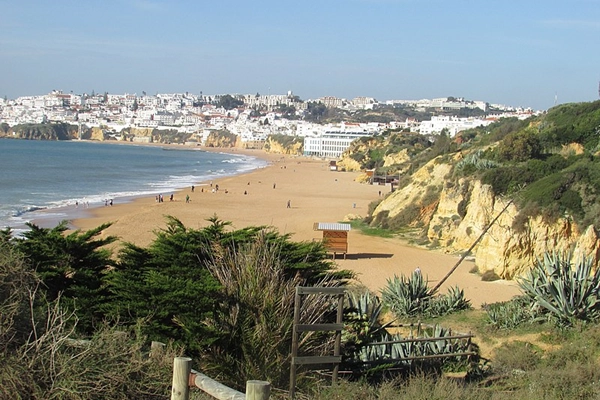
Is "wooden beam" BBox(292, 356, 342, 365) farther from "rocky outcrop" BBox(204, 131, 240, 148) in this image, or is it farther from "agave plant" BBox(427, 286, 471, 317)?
"rocky outcrop" BBox(204, 131, 240, 148)

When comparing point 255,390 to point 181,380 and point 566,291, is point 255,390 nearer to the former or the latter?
point 181,380

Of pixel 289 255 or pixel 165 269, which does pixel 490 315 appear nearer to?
pixel 289 255

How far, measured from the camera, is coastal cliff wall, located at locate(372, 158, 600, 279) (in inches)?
694

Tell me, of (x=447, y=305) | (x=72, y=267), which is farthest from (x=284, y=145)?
(x=72, y=267)

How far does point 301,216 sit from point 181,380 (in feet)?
100

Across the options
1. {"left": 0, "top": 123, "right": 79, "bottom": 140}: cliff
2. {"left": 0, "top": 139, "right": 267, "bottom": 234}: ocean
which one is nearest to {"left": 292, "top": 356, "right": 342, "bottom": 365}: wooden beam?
{"left": 0, "top": 139, "right": 267, "bottom": 234}: ocean

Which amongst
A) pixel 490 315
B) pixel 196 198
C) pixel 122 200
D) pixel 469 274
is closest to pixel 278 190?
pixel 196 198

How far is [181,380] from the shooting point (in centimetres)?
462

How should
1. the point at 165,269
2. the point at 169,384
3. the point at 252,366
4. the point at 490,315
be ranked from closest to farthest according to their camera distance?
the point at 169,384, the point at 252,366, the point at 165,269, the point at 490,315

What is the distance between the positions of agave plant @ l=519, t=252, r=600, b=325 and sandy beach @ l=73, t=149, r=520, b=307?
4.64m

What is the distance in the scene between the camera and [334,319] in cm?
702

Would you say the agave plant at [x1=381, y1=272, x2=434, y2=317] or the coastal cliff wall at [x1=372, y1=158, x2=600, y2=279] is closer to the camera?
the agave plant at [x1=381, y1=272, x2=434, y2=317]

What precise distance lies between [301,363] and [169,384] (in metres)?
1.45

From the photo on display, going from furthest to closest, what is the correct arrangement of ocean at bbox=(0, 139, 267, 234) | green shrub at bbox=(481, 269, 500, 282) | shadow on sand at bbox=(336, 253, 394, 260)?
ocean at bbox=(0, 139, 267, 234) → shadow on sand at bbox=(336, 253, 394, 260) → green shrub at bbox=(481, 269, 500, 282)
